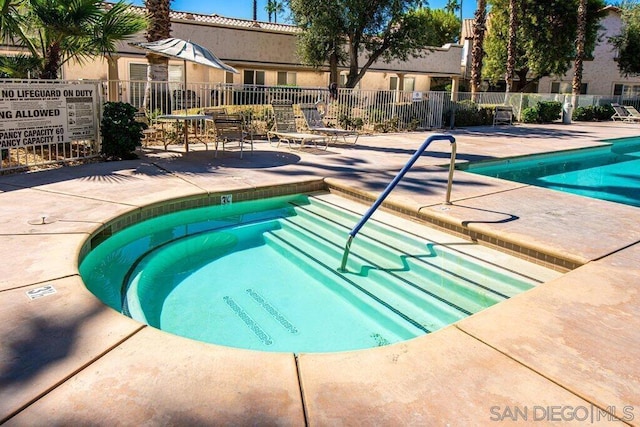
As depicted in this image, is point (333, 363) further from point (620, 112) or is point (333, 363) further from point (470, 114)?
point (620, 112)

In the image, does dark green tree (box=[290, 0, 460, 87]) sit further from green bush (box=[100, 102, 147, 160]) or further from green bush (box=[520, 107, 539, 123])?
green bush (box=[100, 102, 147, 160])

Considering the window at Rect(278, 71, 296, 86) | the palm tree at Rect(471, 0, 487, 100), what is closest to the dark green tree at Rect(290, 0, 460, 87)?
the palm tree at Rect(471, 0, 487, 100)

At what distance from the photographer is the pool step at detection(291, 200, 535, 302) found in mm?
4754

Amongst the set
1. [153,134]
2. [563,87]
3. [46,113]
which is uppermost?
[563,87]

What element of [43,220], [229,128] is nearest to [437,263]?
[43,220]

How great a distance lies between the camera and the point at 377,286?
16.3ft

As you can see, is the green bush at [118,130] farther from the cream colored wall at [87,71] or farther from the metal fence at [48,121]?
the cream colored wall at [87,71]

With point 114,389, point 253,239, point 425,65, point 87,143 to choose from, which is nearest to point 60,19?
point 87,143

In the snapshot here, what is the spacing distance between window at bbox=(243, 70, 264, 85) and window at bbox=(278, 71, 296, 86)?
1131 millimetres

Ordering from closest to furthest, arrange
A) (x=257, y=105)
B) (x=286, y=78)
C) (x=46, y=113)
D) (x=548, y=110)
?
(x=46, y=113) → (x=257, y=105) → (x=548, y=110) → (x=286, y=78)

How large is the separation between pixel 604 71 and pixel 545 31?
962 cm

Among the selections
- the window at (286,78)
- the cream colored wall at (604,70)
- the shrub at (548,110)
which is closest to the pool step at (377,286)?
the shrub at (548,110)

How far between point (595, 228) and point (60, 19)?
353 inches

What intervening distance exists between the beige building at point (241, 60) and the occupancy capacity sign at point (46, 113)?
10878 mm
